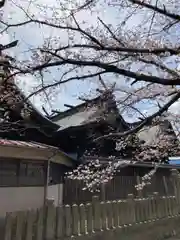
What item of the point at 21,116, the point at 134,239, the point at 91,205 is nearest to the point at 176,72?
the point at 91,205

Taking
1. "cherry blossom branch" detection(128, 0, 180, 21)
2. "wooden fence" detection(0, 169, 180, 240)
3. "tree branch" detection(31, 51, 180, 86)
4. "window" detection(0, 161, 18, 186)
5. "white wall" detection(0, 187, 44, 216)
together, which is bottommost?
"wooden fence" detection(0, 169, 180, 240)

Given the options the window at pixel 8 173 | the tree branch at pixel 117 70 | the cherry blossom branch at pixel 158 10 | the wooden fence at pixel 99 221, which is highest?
the cherry blossom branch at pixel 158 10

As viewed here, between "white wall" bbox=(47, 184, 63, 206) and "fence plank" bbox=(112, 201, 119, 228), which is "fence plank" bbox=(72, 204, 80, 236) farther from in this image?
"white wall" bbox=(47, 184, 63, 206)

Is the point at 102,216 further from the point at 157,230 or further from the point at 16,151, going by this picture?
the point at 16,151

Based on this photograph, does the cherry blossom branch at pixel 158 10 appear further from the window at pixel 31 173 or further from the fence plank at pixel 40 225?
the window at pixel 31 173

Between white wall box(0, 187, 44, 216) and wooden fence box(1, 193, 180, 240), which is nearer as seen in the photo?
wooden fence box(1, 193, 180, 240)

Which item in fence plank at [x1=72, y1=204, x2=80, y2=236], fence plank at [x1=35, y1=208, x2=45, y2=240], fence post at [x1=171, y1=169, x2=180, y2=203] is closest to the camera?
fence plank at [x1=35, y1=208, x2=45, y2=240]

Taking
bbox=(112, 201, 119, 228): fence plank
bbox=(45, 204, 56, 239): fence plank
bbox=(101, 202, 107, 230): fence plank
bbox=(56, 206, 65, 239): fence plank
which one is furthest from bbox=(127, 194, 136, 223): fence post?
bbox=(45, 204, 56, 239): fence plank

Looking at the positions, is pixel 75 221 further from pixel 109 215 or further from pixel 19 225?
pixel 19 225

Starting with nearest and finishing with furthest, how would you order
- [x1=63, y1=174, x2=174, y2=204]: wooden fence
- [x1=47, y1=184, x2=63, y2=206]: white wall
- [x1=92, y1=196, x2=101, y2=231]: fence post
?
[x1=92, y1=196, x2=101, y2=231]: fence post → [x1=47, y1=184, x2=63, y2=206]: white wall → [x1=63, y1=174, x2=174, y2=204]: wooden fence

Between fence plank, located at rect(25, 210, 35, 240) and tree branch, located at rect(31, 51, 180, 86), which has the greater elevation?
tree branch, located at rect(31, 51, 180, 86)

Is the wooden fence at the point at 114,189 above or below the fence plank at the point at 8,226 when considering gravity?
above

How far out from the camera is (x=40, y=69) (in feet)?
20.4

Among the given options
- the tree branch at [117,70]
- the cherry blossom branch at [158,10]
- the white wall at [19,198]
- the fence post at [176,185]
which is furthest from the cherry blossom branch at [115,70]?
the fence post at [176,185]
